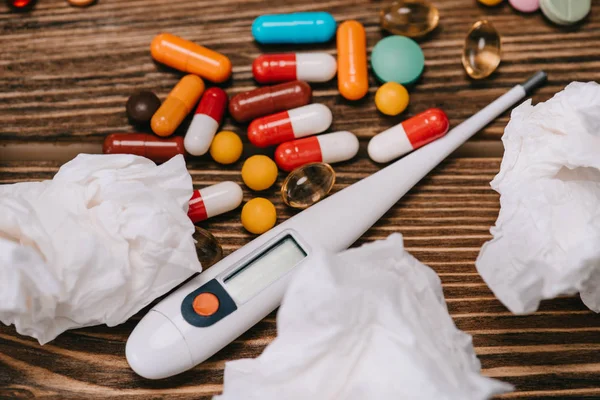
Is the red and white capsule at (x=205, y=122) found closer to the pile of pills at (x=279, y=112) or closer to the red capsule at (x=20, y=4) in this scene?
the pile of pills at (x=279, y=112)

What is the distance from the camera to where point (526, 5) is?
36.7 inches

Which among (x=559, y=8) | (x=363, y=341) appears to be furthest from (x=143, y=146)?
(x=559, y=8)

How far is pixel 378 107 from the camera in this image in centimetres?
88

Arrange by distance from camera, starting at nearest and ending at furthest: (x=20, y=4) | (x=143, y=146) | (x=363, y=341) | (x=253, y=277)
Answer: (x=363, y=341) → (x=253, y=277) → (x=143, y=146) → (x=20, y=4)

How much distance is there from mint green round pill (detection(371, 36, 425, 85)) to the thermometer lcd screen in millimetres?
296

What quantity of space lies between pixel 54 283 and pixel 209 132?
305 mm

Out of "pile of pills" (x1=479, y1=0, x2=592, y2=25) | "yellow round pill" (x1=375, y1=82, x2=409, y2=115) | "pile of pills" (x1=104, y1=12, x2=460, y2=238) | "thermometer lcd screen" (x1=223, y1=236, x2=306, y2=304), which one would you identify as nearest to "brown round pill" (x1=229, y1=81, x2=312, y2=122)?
"pile of pills" (x1=104, y1=12, x2=460, y2=238)

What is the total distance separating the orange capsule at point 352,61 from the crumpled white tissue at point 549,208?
231mm

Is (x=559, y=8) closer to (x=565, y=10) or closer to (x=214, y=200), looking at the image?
(x=565, y=10)

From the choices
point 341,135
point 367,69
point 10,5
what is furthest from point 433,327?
point 10,5

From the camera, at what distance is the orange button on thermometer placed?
0.71 m

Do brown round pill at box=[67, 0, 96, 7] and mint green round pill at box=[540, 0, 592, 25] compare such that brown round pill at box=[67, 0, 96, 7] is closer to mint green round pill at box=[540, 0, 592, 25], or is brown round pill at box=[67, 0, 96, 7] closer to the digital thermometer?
the digital thermometer

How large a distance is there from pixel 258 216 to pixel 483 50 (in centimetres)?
41

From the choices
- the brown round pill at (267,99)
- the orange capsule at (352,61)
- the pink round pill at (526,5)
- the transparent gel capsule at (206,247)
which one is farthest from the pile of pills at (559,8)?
the transparent gel capsule at (206,247)
